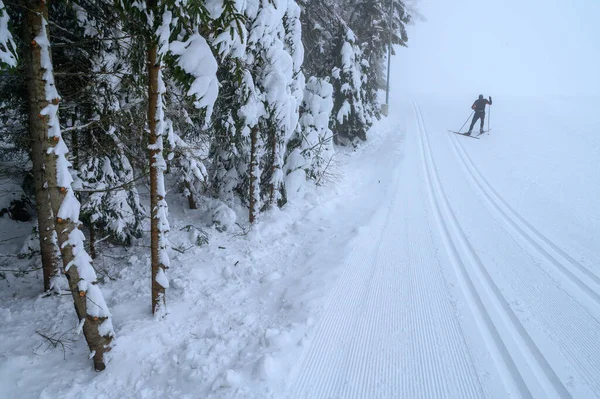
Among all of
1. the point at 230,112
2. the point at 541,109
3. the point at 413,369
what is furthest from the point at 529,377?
the point at 541,109

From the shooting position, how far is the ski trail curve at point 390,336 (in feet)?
11.6

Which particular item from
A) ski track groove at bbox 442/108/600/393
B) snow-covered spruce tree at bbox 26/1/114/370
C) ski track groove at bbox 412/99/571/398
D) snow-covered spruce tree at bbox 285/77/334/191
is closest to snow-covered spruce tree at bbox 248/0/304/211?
snow-covered spruce tree at bbox 285/77/334/191

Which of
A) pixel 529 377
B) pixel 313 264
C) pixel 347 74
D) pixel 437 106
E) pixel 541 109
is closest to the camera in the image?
pixel 529 377

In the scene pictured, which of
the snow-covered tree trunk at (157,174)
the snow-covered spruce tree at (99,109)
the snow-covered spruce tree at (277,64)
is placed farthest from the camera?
the snow-covered spruce tree at (277,64)

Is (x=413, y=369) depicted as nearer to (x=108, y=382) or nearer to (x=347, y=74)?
(x=108, y=382)

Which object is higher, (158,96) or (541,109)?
(541,109)

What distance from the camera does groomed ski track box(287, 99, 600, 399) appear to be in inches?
141

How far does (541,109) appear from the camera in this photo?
2172cm

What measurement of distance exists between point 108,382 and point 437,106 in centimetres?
2871

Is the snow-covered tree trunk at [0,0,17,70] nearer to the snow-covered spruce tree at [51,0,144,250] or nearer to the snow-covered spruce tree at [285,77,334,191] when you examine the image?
the snow-covered spruce tree at [51,0,144,250]

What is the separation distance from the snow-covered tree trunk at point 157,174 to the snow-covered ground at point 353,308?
62cm

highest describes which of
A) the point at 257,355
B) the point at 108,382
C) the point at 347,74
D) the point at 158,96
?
the point at 347,74

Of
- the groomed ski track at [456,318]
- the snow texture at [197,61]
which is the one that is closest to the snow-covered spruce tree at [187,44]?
the snow texture at [197,61]

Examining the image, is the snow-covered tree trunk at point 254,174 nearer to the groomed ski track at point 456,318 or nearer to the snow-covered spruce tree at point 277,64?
the snow-covered spruce tree at point 277,64
